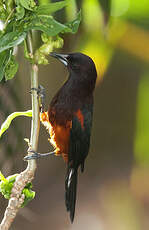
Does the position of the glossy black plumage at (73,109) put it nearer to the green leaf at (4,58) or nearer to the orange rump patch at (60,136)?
the orange rump patch at (60,136)

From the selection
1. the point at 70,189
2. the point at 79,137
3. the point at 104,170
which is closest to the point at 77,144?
the point at 79,137

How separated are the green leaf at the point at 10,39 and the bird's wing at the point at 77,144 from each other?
0.43 metres

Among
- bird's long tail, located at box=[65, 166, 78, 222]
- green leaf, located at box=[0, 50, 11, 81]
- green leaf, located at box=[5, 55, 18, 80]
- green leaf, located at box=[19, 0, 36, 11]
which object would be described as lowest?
bird's long tail, located at box=[65, 166, 78, 222]

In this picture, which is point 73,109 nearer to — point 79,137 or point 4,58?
point 79,137

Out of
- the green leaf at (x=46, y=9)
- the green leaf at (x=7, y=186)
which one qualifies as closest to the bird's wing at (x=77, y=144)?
the green leaf at (x=7, y=186)

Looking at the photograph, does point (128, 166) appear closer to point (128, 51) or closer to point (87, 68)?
point (128, 51)

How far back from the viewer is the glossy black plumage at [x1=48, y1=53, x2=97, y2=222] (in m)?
1.08

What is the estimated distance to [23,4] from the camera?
709 millimetres

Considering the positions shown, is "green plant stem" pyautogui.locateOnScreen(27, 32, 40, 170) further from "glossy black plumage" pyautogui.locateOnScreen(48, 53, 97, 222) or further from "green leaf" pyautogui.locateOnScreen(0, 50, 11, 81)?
"glossy black plumage" pyautogui.locateOnScreen(48, 53, 97, 222)

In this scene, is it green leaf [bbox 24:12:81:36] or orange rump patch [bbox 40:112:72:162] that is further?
orange rump patch [bbox 40:112:72:162]

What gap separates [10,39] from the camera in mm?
701

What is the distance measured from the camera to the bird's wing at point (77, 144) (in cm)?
110

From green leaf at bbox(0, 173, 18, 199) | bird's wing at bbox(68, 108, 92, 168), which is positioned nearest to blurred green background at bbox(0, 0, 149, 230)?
bird's wing at bbox(68, 108, 92, 168)

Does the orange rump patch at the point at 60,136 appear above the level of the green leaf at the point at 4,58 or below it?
below
